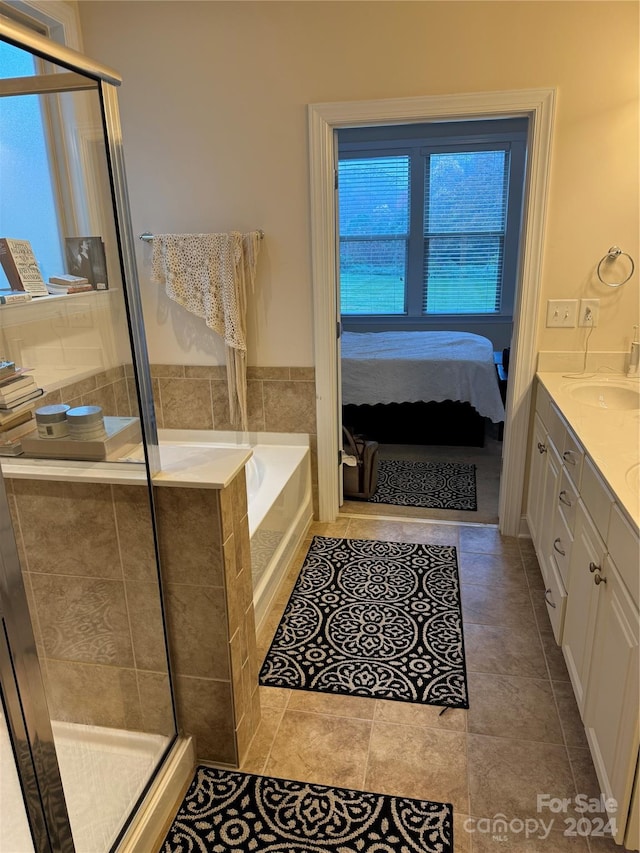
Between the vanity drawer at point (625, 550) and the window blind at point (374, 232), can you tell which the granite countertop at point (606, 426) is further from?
the window blind at point (374, 232)

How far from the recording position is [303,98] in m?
2.83

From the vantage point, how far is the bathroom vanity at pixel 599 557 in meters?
1.42

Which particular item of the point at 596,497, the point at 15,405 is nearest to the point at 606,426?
the point at 596,497


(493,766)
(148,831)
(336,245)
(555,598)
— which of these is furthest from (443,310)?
(148,831)

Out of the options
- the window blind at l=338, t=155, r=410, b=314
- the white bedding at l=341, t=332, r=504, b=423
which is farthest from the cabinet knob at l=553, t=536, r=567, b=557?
the window blind at l=338, t=155, r=410, b=314

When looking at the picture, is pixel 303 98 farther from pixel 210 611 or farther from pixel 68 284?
pixel 210 611

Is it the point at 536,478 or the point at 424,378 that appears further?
the point at 424,378

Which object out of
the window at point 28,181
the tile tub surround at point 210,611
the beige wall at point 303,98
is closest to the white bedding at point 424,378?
the beige wall at point 303,98

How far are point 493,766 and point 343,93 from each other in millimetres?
2810

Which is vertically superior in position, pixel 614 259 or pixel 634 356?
pixel 614 259

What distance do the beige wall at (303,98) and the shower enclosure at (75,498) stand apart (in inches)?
63.9

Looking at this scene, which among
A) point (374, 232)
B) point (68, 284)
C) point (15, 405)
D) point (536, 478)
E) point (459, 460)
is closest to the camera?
point (15, 405)

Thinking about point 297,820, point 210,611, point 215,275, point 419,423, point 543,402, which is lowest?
point 297,820

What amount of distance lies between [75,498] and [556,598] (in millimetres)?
1717
